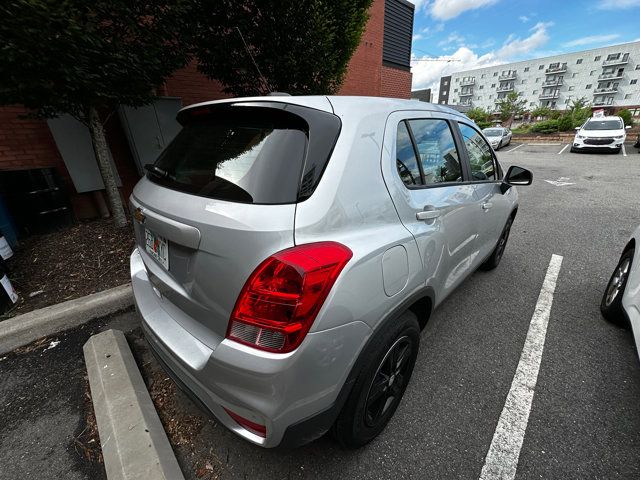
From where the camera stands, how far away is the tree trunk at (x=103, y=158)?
11.7ft

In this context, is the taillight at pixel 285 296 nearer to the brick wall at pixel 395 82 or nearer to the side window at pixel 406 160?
the side window at pixel 406 160

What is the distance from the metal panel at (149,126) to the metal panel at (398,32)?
8.80 metres

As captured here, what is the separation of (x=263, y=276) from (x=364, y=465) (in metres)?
1.26

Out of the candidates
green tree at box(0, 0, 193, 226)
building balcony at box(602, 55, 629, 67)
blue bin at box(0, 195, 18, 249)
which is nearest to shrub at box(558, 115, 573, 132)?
green tree at box(0, 0, 193, 226)

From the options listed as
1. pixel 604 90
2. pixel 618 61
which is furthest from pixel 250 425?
pixel 604 90

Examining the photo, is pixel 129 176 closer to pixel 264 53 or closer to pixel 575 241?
pixel 264 53

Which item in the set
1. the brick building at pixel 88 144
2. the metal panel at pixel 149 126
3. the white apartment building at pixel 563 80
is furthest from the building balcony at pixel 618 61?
the metal panel at pixel 149 126

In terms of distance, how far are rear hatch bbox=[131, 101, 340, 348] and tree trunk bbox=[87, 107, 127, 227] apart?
2.84 m

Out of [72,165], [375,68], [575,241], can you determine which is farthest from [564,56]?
[72,165]

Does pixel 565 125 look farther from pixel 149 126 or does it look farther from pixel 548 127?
pixel 149 126

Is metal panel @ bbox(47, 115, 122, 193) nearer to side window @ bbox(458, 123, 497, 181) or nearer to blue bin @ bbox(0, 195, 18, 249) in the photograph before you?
blue bin @ bbox(0, 195, 18, 249)

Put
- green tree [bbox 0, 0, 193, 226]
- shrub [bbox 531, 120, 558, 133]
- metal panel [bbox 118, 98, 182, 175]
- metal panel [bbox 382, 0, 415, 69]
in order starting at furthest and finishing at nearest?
1. shrub [bbox 531, 120, 558, 133]
2. metal panel [bbox 382, 0, 415, 69]
3. metal panel [bbox 118, 98, 182, 175]
4. green tree [bbox 0, 0, 193, 226]

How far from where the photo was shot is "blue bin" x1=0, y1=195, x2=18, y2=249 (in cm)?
354

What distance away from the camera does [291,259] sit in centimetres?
109
